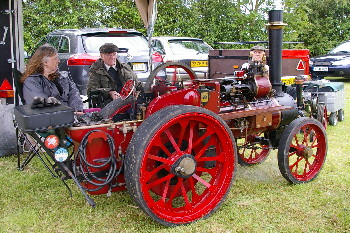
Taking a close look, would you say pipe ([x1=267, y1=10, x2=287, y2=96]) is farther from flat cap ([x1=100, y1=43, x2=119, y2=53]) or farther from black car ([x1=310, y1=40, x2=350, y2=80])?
black car ([x1=310, y1=40, x2=350, y2=80])

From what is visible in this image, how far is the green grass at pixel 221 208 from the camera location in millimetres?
3299

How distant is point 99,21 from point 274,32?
442 inches

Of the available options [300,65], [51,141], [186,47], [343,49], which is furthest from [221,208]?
[343,49]

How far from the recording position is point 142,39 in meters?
8.21

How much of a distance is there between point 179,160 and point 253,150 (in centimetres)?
209

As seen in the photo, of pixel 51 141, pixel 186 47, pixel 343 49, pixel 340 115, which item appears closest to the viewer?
pixel 51 141

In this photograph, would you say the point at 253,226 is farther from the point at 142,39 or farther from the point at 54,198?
the point at 142,39

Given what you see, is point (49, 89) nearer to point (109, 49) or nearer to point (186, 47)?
point (109, 49)

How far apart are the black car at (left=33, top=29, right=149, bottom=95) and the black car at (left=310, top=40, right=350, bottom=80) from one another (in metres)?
7.06

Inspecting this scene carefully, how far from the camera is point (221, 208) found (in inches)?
142

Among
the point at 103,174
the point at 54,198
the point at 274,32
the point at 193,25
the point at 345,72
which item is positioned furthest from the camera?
the point at 193,25

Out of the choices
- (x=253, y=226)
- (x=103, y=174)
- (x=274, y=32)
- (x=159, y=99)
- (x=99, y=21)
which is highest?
(x=99, y=21)

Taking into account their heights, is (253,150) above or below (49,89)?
below

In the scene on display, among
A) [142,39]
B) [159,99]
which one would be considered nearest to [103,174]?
[159,99]
